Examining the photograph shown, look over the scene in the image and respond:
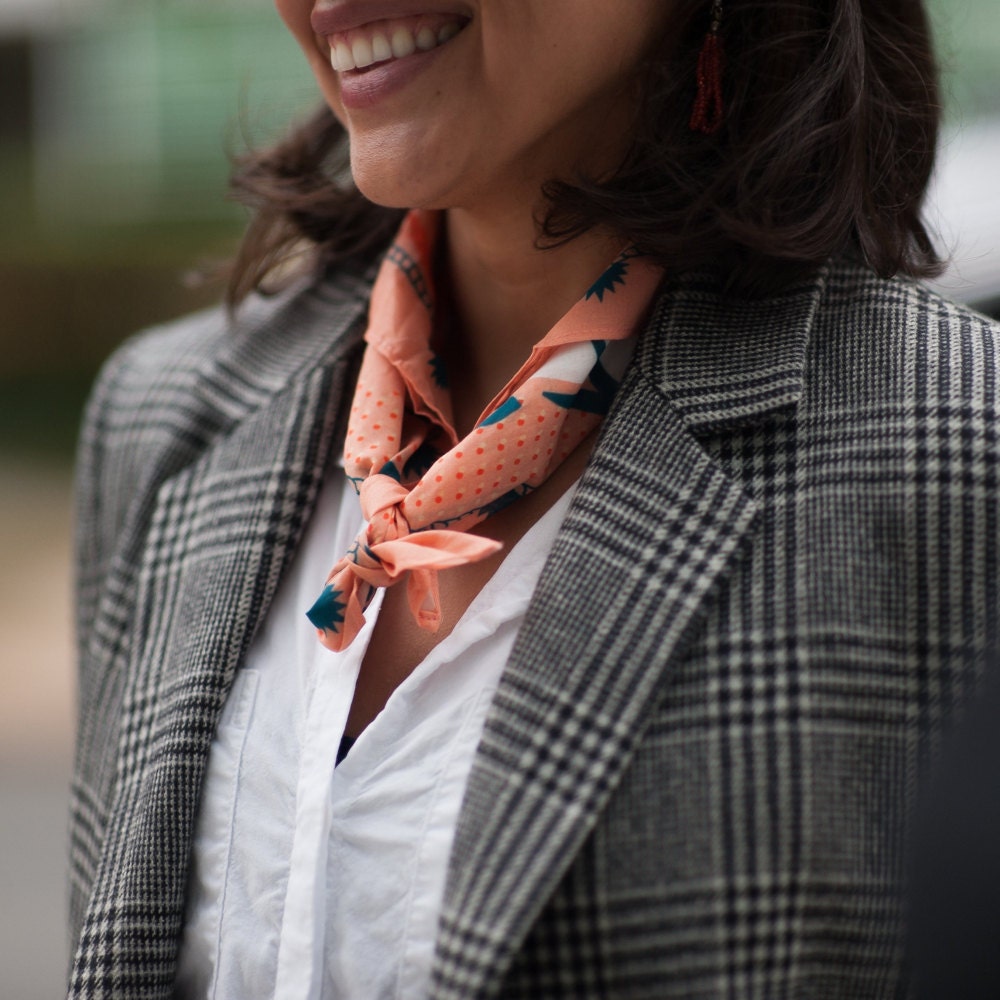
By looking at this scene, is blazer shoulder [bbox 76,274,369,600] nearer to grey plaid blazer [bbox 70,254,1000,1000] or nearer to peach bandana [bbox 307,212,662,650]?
peach bandana [bbox 307,212,662,650]

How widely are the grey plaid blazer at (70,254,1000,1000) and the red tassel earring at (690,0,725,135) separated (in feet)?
0.62

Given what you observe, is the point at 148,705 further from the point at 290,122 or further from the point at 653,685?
the point at 290,122

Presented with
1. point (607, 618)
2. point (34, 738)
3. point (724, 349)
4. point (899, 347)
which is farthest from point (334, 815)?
point (34, 738)

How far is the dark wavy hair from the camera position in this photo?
131 centimetres

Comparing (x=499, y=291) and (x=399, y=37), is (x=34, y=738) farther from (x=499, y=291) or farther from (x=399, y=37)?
(x=399, y=37)

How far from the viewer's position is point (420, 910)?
3.79 ft

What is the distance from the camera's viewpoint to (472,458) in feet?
4.24

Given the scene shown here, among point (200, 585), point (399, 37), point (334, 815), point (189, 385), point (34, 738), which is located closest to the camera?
point (334, 815)

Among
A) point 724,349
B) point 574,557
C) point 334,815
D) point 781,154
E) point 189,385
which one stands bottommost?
point 334,815

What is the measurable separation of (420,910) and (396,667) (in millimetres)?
290

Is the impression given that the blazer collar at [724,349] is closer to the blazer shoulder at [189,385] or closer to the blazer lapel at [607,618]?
the blazer lapel at [607,618]

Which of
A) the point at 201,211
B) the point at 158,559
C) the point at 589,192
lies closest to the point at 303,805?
the point at 158,559

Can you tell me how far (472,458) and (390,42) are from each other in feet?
1.58

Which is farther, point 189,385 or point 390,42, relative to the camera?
point 189,385
